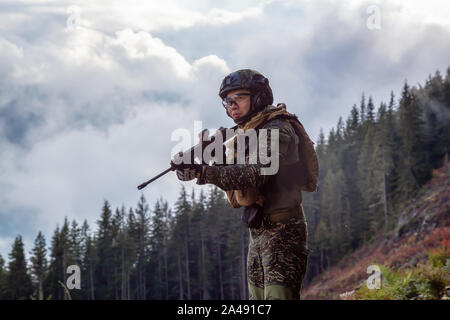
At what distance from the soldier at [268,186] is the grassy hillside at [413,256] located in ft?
19.7

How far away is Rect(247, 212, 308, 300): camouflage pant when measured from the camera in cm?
398

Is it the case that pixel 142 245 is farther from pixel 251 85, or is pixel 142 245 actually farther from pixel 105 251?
pixel 251 85

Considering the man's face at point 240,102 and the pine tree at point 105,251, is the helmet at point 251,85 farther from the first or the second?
the pine tree at point 105,251

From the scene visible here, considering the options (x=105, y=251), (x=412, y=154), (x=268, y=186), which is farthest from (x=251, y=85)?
(x=105, y=251)

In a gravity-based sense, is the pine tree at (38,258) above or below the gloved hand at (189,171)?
above

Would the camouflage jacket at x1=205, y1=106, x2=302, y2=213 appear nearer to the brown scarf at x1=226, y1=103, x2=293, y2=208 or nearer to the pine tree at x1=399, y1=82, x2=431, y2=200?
the brown scarf at x1=226, y1=103, x2=293, y2=208

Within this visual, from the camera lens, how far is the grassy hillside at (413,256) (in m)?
9.57

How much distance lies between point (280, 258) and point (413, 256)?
2823cm

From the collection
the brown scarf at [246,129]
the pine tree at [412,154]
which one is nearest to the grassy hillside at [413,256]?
the pine tree at [412,154]

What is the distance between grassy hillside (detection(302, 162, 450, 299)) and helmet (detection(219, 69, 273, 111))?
6471 mm

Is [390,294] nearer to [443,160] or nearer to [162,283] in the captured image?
[443,160]

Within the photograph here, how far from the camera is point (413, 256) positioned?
29359 millimetres

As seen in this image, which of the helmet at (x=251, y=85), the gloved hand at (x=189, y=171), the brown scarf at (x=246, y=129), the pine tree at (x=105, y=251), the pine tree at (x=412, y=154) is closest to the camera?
the gloved hand at (x=189, y=171)
